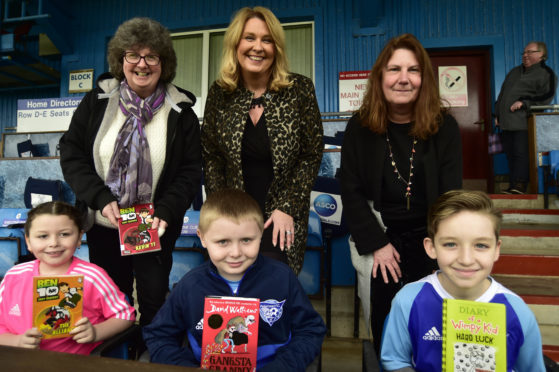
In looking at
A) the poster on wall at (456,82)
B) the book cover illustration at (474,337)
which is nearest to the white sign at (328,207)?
the book cover illustration at (474,337)

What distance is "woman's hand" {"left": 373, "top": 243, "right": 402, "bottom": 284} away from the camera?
55.9 inches

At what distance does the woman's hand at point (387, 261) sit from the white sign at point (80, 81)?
23.2 ft

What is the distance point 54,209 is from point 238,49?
967 millimetres

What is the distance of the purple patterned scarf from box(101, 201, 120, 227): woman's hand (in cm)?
4

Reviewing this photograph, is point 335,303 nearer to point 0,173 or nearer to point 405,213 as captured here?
point 405,213

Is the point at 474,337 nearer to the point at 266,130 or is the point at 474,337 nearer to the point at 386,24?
the point at 266,130

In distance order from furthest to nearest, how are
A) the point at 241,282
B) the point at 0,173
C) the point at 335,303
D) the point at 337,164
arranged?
the point at 0,173 → the point at 337,164 → the point at 335,303 → the point at 241,282

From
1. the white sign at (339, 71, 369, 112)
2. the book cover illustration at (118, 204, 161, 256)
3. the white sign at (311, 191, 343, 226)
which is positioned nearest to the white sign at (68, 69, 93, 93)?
the white sign at (339, 71, 369, 112)

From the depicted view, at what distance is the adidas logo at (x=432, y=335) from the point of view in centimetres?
105

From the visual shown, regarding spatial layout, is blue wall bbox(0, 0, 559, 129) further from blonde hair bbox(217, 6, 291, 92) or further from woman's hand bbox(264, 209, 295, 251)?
woman's hand bbox(264, 209, 295, 251)

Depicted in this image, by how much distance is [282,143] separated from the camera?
1.49 metres

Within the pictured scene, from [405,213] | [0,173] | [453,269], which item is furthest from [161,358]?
[0,173]

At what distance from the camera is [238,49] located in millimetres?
1524

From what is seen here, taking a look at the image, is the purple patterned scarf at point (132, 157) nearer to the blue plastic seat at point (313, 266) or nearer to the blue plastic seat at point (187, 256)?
the blue plastic seat at point (187, 256)
